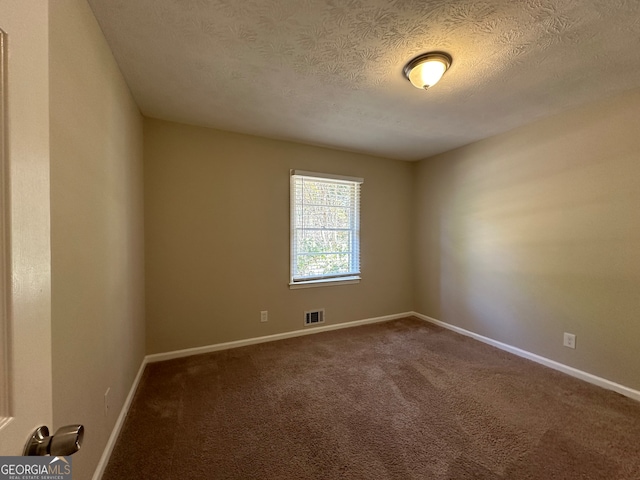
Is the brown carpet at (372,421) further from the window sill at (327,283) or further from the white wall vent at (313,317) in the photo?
the window sill at (327,283)

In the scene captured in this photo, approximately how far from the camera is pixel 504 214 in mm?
2932

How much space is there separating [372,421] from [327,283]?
181 centimetres

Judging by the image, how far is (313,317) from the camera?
134 inches

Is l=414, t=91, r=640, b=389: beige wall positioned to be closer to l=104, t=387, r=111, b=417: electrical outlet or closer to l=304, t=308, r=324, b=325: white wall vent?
l=304, t=308, r=324, b=325: white wall vent

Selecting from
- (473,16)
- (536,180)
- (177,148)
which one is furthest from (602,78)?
(177,148)

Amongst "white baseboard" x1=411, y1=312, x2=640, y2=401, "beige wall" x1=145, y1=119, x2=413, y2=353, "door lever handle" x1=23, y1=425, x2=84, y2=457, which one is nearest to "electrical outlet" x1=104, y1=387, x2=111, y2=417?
"beige wall" x1=145, y1=119, x2=413, y2=353

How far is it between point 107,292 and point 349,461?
169 cm

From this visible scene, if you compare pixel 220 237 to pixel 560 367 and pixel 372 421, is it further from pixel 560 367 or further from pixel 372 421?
pixel 560 367

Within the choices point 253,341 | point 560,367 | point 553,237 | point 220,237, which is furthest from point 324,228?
point 560,367

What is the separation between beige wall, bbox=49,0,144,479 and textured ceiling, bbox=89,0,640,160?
0.33m

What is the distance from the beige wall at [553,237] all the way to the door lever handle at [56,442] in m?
3.30

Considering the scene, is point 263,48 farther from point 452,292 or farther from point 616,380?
point 616,380

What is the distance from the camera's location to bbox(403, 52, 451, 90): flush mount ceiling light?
166 centimetres

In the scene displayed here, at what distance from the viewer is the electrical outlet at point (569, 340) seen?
2.40m
